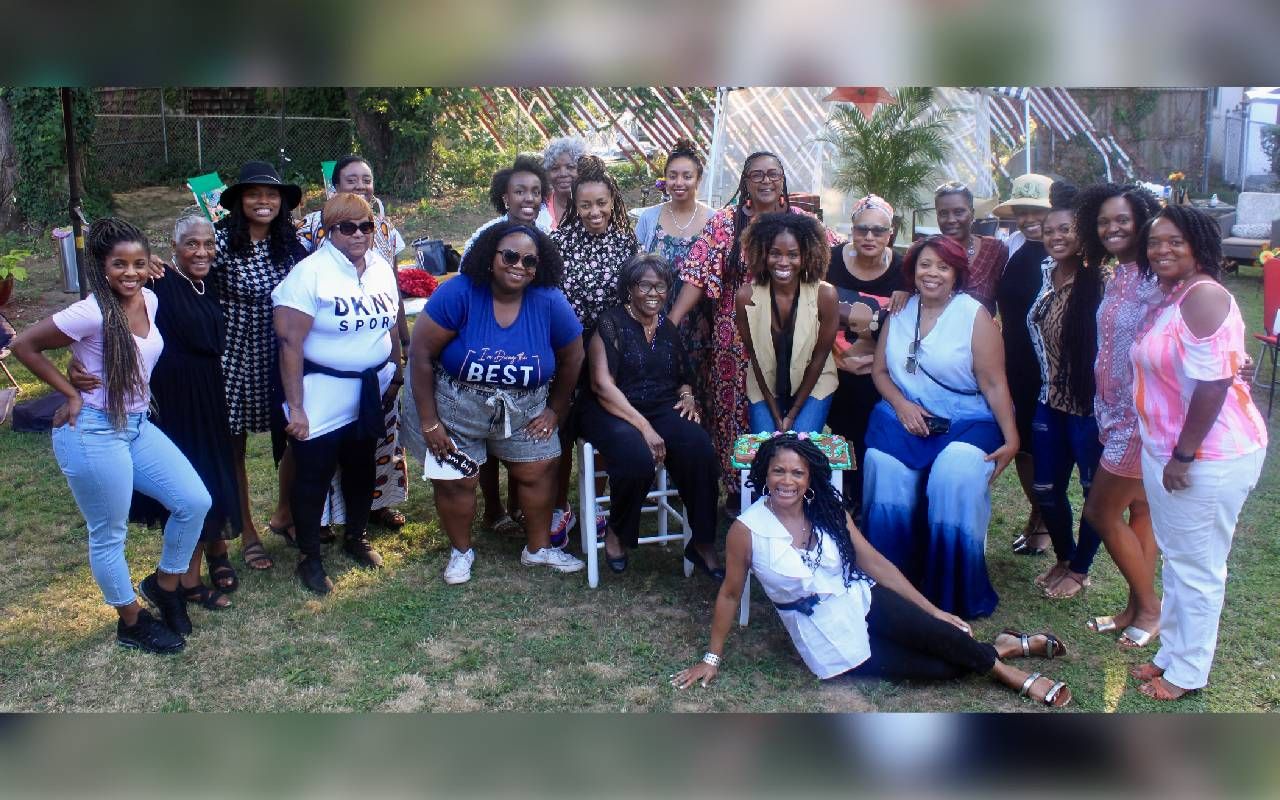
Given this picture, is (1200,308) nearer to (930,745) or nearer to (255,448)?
(930,745)

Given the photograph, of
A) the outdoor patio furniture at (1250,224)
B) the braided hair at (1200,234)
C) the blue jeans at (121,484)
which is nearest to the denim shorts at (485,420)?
the blue jeans at (121,484)

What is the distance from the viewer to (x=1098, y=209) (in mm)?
3973

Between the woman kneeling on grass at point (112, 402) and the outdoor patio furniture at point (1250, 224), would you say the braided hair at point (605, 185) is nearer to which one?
the woman kneeling on grass at point (112, 402)

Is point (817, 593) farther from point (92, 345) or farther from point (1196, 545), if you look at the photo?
point (92, 345)

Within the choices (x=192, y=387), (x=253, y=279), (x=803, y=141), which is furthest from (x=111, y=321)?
(x=803, y=141)

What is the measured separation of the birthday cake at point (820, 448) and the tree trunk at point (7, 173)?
1188 centimetres

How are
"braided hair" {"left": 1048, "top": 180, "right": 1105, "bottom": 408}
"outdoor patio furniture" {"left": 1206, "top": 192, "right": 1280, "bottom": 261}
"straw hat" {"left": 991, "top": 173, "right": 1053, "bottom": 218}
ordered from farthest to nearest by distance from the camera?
"outdoor patio furniture" {"left": 1206, "top": 192, "right": 1280, "bottom": 261}
"straw hat" {"left": 991, "top": 173, "right": 1053, "bottom": 218}
"braided hair" {"left": 1048, "top": 180, "right": 1105, "bottom": 408}

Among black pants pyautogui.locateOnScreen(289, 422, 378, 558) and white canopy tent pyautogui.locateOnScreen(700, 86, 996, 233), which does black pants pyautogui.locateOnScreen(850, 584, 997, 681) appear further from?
white canopy tent pyautogui.locateOnScreen(700, 86, 996, 233)

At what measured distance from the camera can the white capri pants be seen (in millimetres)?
3393

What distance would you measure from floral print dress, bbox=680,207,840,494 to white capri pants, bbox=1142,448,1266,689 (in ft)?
5.73

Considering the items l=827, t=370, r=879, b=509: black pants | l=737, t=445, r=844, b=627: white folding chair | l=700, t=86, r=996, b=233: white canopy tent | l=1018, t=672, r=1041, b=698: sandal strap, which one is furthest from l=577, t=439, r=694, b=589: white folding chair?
l=700, t=86, r=996, b=233: white canopy tent

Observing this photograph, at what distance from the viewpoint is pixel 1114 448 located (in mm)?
3918

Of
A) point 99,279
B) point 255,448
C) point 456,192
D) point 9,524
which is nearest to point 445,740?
point 99,279

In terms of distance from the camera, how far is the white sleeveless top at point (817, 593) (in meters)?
3.74
